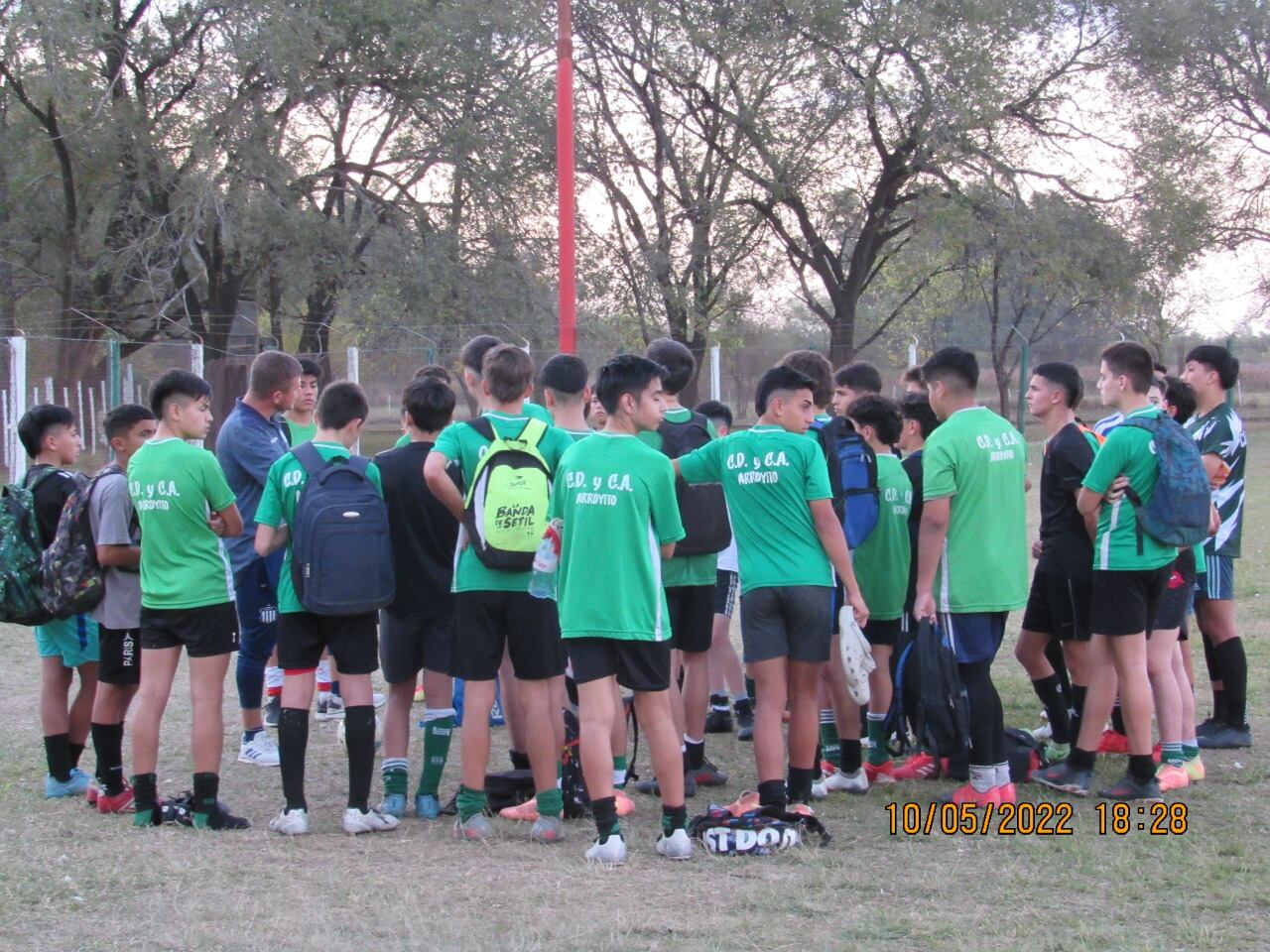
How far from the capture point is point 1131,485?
5094 millimetres

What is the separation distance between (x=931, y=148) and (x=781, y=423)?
18.8m

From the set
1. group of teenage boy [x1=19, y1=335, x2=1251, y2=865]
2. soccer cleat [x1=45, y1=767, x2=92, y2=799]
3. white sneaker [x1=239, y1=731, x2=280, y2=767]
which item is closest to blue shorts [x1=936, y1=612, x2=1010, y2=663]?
group of teenage boy [x1=19, y1=335, x2=1251, y2=865]

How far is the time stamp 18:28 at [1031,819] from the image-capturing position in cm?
481

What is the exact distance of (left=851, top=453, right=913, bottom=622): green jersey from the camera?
18.0ft

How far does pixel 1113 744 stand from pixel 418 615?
3.44 meters

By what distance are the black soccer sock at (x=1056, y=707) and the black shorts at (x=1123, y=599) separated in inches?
32.1

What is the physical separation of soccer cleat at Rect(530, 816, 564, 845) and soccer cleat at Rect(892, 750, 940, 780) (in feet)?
5.66

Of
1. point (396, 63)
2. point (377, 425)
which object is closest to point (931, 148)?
point (396, 63)

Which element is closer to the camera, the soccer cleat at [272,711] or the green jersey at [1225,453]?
the green jersey at [1225,453]

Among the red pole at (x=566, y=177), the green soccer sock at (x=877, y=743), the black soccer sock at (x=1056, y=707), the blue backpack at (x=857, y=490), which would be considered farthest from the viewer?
the red pole at (x=566, y=177)

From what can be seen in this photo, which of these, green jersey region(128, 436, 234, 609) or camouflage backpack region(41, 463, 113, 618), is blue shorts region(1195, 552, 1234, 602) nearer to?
green jersey region(128, 436, 234, 609)

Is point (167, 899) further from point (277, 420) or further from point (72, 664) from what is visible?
point (277, 420)

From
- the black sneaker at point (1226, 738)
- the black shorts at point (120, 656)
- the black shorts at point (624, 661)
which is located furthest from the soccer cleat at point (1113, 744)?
the black shorts at point (120, 656)

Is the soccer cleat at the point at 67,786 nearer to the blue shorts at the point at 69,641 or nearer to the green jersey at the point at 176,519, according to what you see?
the blue shorts at the point at 69,641
